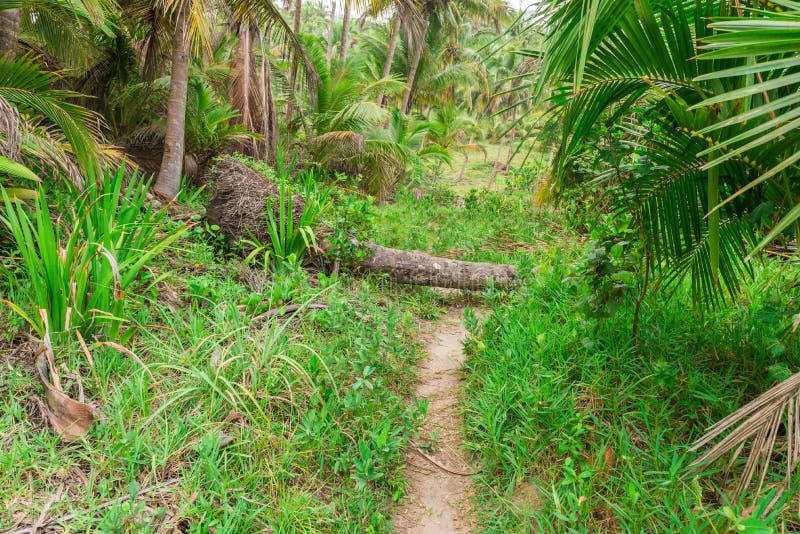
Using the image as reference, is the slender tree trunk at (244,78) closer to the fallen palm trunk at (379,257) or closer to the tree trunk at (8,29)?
the fallen palm trunk at (379,257)

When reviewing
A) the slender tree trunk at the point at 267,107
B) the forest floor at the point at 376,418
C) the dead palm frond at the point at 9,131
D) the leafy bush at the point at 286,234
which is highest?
the slender tree trunk at the point at 267,107

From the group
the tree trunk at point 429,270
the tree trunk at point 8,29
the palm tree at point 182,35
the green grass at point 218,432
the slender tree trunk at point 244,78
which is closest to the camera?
the green grass at point 218,432

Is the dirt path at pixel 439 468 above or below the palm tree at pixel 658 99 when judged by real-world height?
below

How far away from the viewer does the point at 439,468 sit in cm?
289

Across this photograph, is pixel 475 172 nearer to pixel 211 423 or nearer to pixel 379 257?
pixel 379 257

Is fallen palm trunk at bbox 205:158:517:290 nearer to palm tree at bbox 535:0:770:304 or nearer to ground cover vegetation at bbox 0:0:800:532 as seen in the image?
ground cover vegetation at bbox 0:0:800:532

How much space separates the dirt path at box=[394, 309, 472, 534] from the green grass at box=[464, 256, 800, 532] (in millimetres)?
115

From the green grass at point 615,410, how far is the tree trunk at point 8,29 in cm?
522

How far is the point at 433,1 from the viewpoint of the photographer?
50.5 ft

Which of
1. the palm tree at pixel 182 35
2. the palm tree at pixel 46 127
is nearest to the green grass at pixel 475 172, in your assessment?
the palm tree at pixel 182 35

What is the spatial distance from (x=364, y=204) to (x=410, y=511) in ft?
11.5

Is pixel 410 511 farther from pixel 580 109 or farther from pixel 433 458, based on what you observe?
pixel 580 109

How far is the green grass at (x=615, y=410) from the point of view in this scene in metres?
2.28

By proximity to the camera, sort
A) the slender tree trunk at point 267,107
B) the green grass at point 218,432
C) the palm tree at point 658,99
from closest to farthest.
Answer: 1. the palm tree at point 658,99
2. the green grass at point 218,432
3. the slender tree trunk at point 267,107
